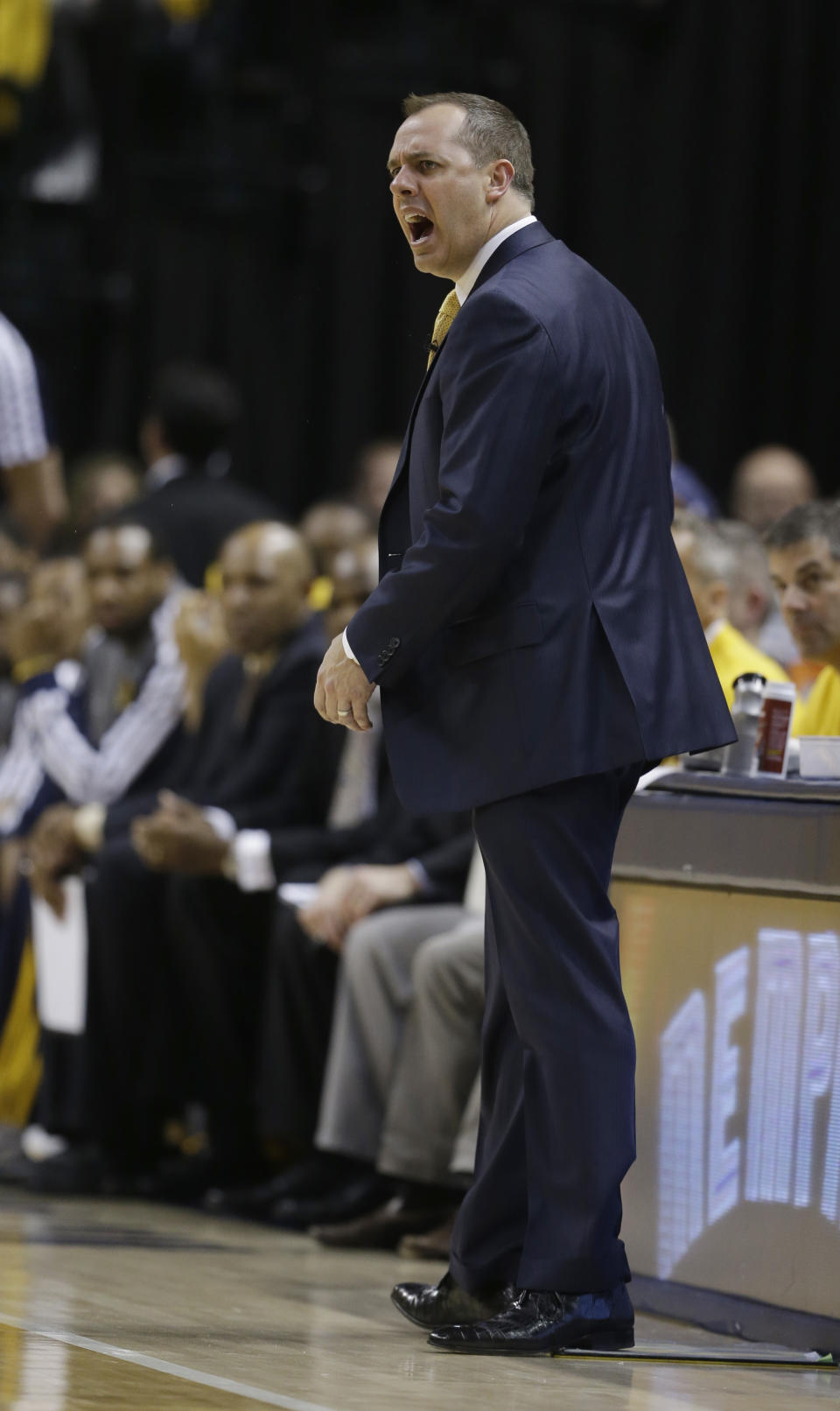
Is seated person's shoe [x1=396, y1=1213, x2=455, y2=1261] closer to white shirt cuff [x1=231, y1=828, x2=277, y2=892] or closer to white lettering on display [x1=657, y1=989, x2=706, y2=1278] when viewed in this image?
white lettering on display [x1=657, y1=989, x2=706, y2=1278]

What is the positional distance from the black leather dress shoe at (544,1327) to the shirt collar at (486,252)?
1.23m

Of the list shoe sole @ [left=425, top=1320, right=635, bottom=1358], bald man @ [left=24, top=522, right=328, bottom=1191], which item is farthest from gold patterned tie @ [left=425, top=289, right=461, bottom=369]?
bald man @ [left=24, top=522, right=328, bottom=1191]

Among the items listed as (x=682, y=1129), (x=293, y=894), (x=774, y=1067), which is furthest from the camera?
(x=293, y=894)

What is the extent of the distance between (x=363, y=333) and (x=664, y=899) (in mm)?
5441

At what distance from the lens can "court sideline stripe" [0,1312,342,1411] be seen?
219cm

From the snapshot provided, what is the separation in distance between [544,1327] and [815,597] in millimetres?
1303

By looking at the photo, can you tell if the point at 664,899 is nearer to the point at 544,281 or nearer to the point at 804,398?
the point at 544,281

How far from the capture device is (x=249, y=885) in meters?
4.29

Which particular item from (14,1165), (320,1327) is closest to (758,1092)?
(320,1327)

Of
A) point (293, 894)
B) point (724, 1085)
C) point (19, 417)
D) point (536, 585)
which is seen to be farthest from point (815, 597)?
point (19, 417)

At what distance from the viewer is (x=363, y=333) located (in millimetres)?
8281

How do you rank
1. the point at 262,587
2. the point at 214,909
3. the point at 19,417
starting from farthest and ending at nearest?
the point at 19,417
the point at 262,587
the point at 214,909

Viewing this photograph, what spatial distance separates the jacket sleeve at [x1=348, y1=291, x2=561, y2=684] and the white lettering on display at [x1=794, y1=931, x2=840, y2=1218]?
0.71m

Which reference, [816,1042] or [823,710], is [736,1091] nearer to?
[816,1042]
